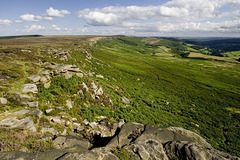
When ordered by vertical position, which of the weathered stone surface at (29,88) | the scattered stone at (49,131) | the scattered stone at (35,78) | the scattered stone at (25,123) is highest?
the scattered stone at (35,78)

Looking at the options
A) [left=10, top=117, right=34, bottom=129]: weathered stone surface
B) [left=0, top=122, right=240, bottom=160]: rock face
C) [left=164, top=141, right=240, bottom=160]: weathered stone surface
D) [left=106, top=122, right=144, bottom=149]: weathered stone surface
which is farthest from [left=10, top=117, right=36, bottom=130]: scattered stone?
[left=164, top=141, right=240, bottom=160]: weathered stone surface

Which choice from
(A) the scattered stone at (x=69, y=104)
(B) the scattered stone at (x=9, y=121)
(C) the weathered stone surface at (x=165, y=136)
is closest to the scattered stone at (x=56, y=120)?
(B) the scattered stone at (x=9, y=121)

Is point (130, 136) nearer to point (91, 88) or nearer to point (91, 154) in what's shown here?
point (91, 154)

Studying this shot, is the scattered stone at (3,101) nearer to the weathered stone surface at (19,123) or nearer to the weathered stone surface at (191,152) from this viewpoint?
the weathered stone surface at (19,123)

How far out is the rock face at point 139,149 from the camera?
8.84m

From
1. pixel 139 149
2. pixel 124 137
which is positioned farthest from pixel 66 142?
pixel 139 149

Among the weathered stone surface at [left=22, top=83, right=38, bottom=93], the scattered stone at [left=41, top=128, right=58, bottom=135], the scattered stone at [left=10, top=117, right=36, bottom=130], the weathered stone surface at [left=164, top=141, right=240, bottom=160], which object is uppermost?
the weathered stone surface at [left=22, top=83, right=38, bottom=93]

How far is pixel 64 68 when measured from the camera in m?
25.6

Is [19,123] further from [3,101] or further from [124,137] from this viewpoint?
[124,137]

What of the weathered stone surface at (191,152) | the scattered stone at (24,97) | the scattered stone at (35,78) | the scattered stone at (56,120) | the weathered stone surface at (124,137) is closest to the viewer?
the weathered stone surface at (191,152)

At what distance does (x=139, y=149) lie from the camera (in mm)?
10398

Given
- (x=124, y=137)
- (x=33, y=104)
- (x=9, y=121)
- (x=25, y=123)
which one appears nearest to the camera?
(x=9, y=121)

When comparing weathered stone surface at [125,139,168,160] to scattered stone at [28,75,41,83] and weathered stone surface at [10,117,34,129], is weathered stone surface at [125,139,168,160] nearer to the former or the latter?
weathered stone surface at [10,117,34,129]

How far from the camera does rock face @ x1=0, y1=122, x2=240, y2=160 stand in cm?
884
